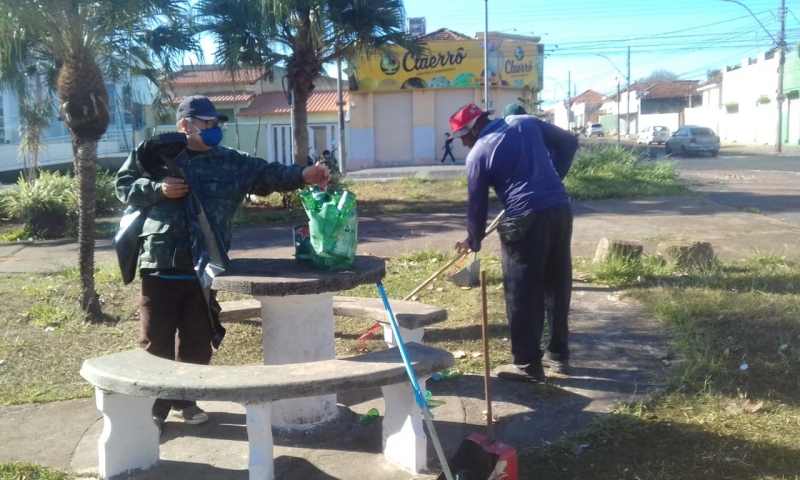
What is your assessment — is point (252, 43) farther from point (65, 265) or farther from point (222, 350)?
Result: point (222, 350)

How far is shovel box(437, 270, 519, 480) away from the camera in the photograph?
2.97 meters

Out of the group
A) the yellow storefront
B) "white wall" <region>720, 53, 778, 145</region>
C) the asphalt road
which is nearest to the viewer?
the asphalt road

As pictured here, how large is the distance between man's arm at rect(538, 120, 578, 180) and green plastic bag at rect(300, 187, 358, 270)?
1538 mm

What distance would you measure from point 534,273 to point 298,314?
1.33 meters

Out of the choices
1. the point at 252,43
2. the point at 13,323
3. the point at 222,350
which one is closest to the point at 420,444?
the point at 222,350

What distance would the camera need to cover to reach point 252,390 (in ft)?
9.82

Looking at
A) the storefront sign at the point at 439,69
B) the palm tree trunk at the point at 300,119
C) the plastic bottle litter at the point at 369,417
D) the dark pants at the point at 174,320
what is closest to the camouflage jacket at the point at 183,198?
the dark pants at the point at 174,320

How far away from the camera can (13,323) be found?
6125 millimetres

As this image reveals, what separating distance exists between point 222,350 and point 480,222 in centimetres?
222

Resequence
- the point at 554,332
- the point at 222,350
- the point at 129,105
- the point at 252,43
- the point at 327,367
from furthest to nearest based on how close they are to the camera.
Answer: the point at 252,43 → the point at 129,105 → the point at 222,350 → the point at 554,332 → the point at 327,367

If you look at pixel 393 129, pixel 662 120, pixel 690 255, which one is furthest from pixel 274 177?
pixel 662 120

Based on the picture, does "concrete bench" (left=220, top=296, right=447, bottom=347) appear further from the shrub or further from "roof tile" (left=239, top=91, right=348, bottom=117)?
"roof tile" (left=239, top=91, right=348, bottom=117)

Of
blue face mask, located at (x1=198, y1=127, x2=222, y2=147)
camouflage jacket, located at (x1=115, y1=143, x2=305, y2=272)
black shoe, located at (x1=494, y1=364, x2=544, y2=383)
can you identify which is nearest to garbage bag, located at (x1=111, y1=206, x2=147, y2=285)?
camouflage jacket, located at (x1=115, y1=143, x2=305, y2=272)

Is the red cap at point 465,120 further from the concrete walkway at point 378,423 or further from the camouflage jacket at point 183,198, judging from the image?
the concrete walkway at point 378,423
